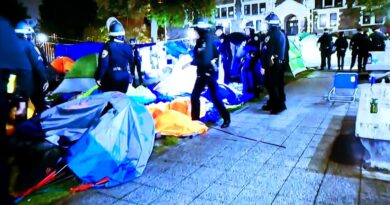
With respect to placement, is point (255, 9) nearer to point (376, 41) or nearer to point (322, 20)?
point (322, 20)

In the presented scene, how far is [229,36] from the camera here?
34.5ft

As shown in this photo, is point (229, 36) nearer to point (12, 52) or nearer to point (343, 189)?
point (343, 189)

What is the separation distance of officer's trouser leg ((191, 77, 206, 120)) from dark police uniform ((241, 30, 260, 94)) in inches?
133

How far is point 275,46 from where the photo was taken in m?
7.12

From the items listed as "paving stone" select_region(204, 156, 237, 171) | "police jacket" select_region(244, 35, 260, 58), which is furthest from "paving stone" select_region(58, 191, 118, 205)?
"police jacket" select_region(244, 35, 260, 58)

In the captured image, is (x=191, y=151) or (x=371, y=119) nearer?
(x=371, y=119)

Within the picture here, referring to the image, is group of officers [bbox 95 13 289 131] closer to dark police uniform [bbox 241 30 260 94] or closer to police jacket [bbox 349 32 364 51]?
dark police uniform [bbox 241 30 260 94]

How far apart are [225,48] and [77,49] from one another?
6.33m

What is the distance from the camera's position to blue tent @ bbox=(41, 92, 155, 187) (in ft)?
13.1

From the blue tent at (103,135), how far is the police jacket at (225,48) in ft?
19.8

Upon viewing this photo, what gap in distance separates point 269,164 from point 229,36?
6.65 meters

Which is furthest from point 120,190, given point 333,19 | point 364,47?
point 333,19

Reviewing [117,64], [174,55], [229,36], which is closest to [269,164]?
[117,64]

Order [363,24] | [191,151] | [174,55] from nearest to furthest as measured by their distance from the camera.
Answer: [191,151], [174,55], [363,24]
